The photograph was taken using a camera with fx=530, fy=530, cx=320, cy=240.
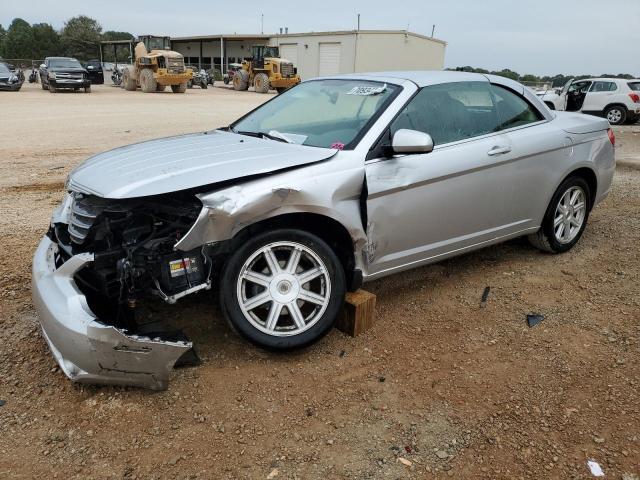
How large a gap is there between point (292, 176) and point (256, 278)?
60 centimetres

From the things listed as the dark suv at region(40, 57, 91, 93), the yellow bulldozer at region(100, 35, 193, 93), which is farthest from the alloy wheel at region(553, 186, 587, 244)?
the dark suv at region(40, 57, 91, 93)

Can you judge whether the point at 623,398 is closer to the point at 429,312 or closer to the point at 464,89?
the point at 429,312

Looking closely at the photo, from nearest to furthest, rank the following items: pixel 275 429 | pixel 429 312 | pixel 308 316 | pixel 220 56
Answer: pixel 275 429, pixel 308 316, pixel 429 312, pixel 220 56

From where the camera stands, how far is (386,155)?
10.9 ft

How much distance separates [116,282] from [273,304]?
84 centimetres

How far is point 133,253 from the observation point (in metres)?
2.74

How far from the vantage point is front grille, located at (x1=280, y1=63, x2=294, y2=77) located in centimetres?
3153

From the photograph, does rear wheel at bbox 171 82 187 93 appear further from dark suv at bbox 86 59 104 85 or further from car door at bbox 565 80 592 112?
car door at bbox 565 80 592 112

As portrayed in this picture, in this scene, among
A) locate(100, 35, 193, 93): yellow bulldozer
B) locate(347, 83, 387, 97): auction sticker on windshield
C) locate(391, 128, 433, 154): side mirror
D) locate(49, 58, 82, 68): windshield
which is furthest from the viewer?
locate(100, 35, 193, 93): yellow bulldozer

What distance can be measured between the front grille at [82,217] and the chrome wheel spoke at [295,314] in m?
1.17

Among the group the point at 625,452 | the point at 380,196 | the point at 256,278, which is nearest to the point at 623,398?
the point at 625,452

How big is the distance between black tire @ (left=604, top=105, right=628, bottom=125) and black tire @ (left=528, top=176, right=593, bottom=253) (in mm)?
15702

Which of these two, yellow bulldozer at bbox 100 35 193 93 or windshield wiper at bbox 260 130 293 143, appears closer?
windshield wiper at bbox 260 130 293 143

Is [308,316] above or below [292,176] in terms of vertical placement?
below
